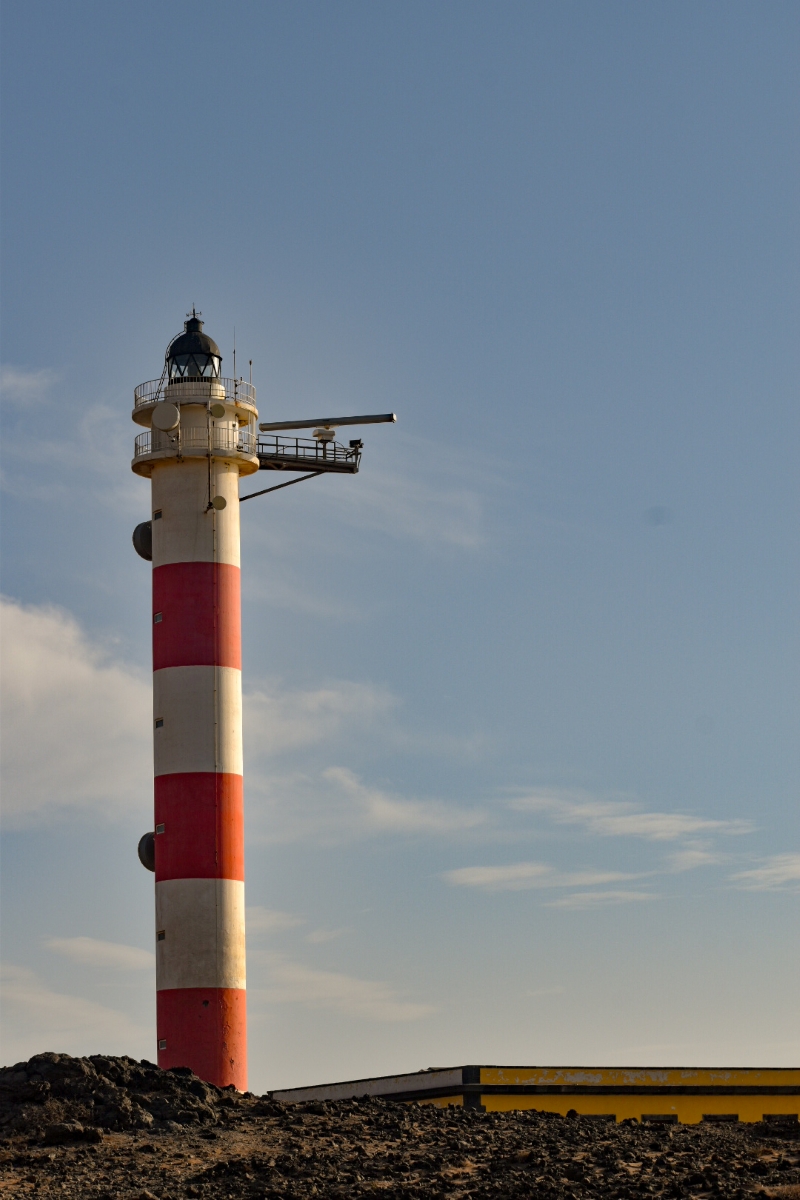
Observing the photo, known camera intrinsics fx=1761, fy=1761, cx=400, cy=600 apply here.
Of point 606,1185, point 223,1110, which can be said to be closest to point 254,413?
point 223,1110

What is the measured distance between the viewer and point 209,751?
42.7 metres

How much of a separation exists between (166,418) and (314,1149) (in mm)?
21947

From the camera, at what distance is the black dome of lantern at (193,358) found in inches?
1829

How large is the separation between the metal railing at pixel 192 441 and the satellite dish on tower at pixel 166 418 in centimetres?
27

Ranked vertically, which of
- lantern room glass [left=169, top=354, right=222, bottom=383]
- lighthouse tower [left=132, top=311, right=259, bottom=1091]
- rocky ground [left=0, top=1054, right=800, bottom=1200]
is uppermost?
lantern room glass [left=169, top=354, right=222, bottom=383]

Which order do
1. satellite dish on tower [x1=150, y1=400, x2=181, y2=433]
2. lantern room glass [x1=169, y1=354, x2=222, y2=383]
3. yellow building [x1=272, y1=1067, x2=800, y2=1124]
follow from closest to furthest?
yellow building [x1=272, y1=1067, x2=800, y2=1124] → satellite dish on tower [x1=150, y1=400, x2=181, y2=433] → lantern room glass [x1=169, y1=354, x2=222, y2=383]

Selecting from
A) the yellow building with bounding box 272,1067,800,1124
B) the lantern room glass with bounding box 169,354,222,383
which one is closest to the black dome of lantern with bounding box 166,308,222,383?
the lantern room glass with bounding box 169,354,222,383

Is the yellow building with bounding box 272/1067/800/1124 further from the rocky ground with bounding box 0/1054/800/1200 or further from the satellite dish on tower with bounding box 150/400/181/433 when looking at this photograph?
the satellite dish on tower with bounding box 150/400/181/433

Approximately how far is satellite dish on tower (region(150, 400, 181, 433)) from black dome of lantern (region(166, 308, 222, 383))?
1.66m

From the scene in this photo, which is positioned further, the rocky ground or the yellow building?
the yellow building

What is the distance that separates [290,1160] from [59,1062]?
5.45m

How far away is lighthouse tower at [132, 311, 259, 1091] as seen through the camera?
4141 cm

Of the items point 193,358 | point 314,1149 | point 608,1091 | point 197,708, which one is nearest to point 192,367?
point 193,358

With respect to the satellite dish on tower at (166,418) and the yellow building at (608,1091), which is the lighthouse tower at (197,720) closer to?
the satellite dish on tower at (166,418)
